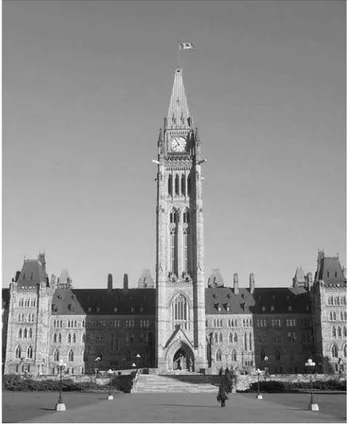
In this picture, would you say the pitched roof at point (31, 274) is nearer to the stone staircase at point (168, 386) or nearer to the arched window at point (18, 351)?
the arched window at point (18, 351)

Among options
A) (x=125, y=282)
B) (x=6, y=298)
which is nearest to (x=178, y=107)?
(x=125, y=282)

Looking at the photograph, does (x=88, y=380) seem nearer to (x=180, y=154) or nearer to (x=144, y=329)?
(x=144, y=329)

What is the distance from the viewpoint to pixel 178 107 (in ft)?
355

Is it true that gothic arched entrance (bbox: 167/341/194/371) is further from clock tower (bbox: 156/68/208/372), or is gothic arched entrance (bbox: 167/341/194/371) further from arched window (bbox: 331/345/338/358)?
arched window (bbox: 331/345/338/358)

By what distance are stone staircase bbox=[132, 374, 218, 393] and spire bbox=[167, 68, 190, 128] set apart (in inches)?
1852

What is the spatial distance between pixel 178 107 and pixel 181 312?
118 ft

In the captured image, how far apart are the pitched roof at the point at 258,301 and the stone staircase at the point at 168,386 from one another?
32.9 meters

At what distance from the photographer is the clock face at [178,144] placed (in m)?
104

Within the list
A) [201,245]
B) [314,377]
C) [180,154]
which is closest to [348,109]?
[314,377]

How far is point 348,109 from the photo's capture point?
24.4 metres

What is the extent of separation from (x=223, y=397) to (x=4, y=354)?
223 feet

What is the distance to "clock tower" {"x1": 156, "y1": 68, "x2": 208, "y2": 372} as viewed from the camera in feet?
301

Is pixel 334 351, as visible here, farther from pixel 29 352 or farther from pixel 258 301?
pixel 29 352

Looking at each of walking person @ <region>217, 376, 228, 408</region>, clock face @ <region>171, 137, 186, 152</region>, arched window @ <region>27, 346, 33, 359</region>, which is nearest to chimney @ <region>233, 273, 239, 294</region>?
clock face @ <region>171, 137, 186, 152</region>
